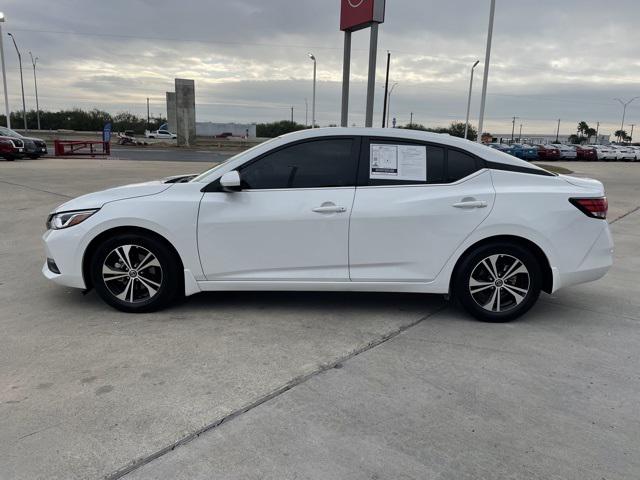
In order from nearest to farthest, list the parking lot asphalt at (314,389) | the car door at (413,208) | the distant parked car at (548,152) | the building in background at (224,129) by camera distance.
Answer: the parking lot asphalt at (314,389) → the car door at (413,208) → the distant parked car at (548,152) → the building in background at (224,129)

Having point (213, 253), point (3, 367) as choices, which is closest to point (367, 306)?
point (213, 253)

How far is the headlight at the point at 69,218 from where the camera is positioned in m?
4.28

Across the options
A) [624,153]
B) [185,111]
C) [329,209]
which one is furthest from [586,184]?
[624,153]

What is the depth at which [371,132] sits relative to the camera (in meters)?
4.36

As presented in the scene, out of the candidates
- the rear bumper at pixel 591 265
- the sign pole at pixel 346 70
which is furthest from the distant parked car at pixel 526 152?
the rear bumper at pixel 591 265

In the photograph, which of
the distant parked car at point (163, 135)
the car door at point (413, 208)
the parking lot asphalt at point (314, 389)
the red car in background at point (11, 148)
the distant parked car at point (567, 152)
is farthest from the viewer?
the distant parked car at point (163, 135)

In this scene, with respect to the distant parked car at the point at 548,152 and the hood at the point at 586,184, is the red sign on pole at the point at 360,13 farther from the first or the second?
the distant parked car at the point at 548,152

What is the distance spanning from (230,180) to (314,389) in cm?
181

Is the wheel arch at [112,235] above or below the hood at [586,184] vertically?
below

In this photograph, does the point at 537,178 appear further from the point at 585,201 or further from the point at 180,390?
the point at 180,390

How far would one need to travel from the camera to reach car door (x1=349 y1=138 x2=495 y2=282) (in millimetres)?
4180

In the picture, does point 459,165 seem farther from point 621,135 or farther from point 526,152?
point 621,135

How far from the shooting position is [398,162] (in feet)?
14.2

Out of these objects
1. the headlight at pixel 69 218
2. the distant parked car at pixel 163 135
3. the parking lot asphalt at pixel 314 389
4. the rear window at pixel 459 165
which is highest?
the distant parked car at pixel 163 135
